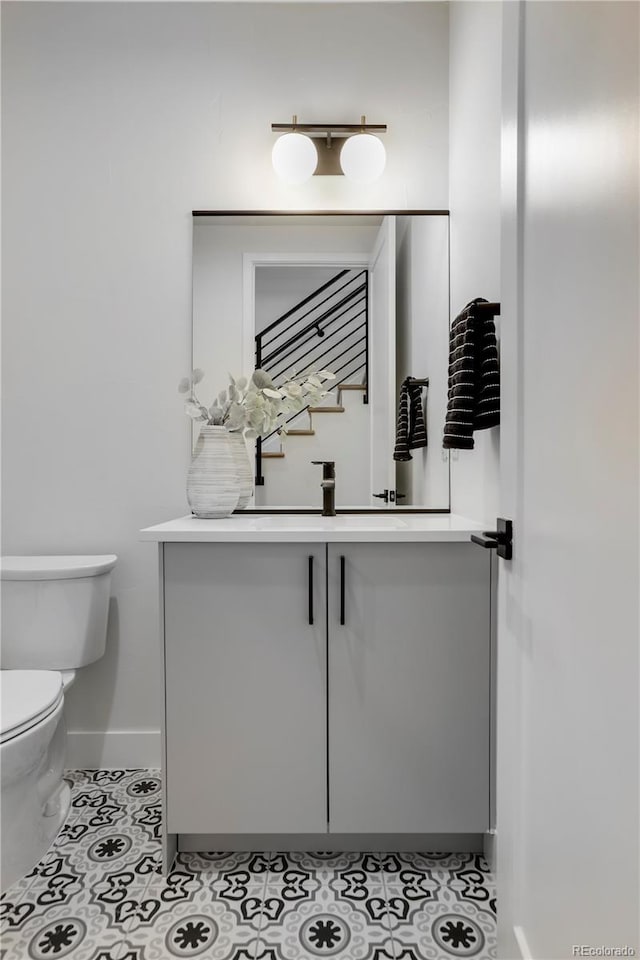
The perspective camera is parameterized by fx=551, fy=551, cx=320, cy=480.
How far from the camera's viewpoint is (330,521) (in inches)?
70.4

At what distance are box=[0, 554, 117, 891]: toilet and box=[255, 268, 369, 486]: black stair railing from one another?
73 cm

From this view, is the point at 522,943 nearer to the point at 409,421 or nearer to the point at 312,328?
the point at 409,421

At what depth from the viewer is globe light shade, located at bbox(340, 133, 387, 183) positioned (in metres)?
1.97

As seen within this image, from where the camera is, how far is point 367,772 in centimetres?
147

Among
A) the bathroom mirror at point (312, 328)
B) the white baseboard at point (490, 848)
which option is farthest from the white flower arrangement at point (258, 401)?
the white baseboard at point (490, 848)

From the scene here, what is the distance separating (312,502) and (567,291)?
1357 millimetres

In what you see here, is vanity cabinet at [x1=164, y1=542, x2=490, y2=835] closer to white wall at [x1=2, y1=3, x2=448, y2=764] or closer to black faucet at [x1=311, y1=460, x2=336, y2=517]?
black faucet at [x1=311, y1=460, x2=336, y2=517]

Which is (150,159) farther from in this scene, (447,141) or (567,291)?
(567,291)

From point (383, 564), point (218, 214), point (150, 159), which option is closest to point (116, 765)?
point (383, 564)

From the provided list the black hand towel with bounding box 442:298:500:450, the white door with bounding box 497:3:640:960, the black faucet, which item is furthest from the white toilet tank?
the white door with bounding box 497:3:640:960

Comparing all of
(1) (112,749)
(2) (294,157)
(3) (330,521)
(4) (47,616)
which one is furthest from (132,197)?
(1) (112,749)

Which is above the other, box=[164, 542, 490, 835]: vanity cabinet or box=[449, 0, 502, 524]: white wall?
box=[449, 0, 502, 524]: white wall

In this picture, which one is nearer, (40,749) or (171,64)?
(40,749)

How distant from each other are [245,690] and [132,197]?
1761 millimetres
